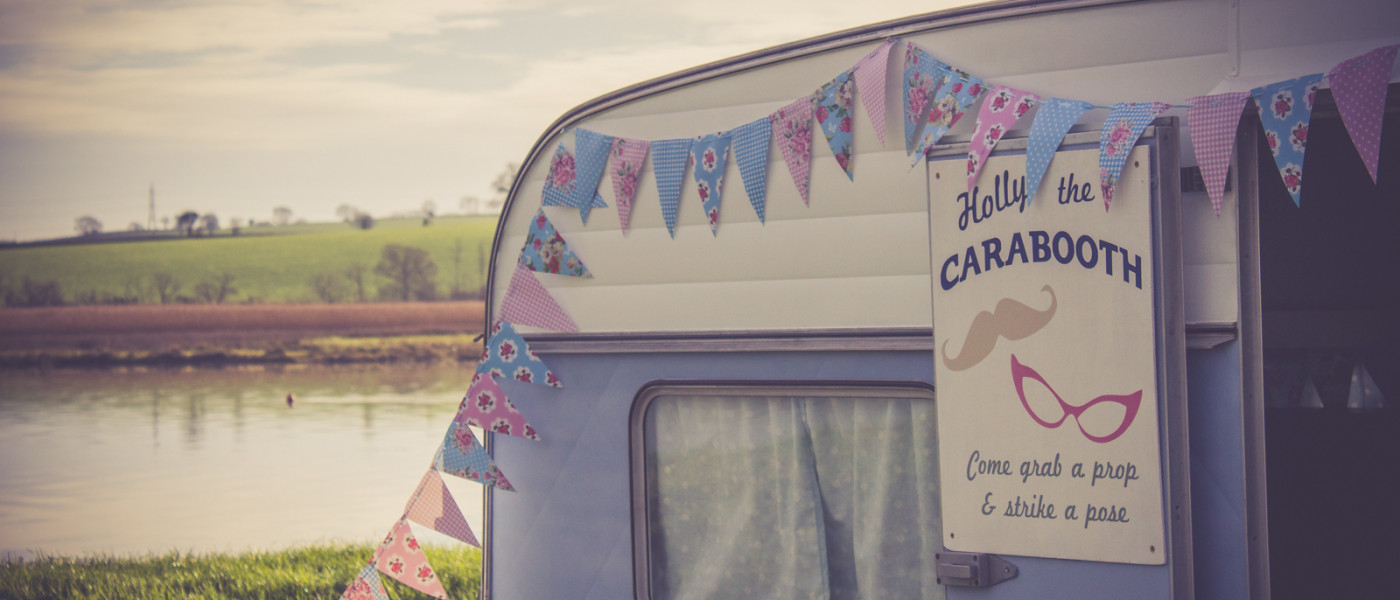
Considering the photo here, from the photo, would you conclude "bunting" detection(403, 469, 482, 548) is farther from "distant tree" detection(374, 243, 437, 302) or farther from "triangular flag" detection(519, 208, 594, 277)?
"distant tree" detection(374, 243, 437, 302)

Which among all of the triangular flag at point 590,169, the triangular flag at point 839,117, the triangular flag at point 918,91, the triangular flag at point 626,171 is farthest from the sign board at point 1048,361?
the triangular flag at point 590,169

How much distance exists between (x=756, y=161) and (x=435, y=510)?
1.58 metres

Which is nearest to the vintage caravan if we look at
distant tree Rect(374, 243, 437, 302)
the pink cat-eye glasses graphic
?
the pink cat-eye glasses graphic

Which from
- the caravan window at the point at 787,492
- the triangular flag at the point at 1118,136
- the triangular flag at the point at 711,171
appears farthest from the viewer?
the triangular flag at the point at 711,171

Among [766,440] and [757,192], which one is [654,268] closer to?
[757,192]

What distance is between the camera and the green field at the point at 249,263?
3406 cm

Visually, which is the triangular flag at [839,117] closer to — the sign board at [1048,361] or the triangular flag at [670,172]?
the sign board at [1048,361]

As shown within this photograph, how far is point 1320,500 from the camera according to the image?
13.1 feet

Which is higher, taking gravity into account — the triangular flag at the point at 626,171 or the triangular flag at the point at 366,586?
the triangular flag at the point at 626,171

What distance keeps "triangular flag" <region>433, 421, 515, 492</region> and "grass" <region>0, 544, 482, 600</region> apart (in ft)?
6.14

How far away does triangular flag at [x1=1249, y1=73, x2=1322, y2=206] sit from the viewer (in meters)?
2.38

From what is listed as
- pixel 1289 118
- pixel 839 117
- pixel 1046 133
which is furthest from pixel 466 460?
pixel 1289 118

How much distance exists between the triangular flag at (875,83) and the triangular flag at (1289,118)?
2.74 ft

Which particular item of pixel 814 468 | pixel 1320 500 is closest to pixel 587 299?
pixel 814 468
